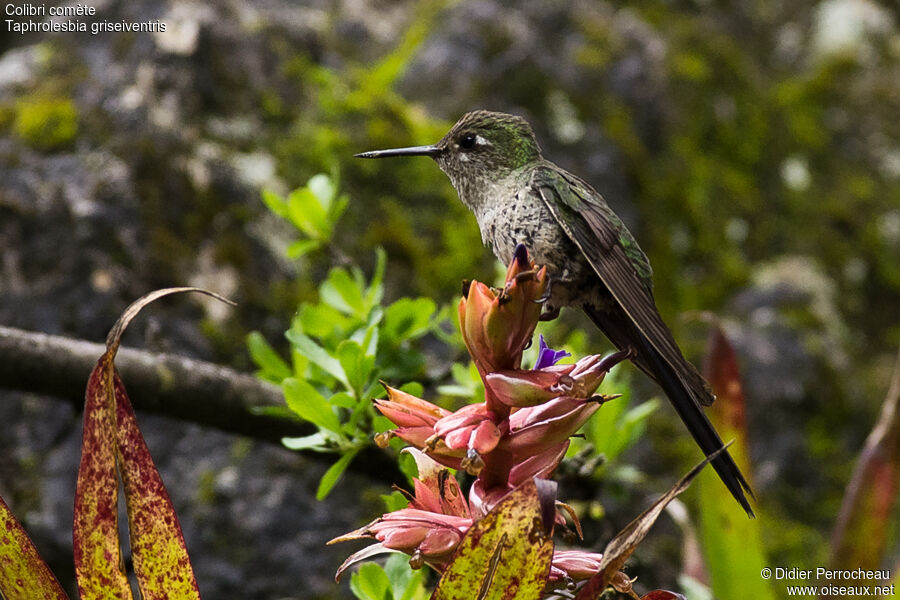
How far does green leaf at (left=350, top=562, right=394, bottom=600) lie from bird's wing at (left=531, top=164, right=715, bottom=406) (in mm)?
605

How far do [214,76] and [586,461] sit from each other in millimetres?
2030

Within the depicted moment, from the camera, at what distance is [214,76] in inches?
121

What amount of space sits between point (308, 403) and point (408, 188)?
1.77 metres

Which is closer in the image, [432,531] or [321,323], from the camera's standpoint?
[432,531]

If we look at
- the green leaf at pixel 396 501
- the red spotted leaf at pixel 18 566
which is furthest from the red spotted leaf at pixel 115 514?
the green leaf at pixel 396 501

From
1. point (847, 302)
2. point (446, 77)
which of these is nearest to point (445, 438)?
point (446, 77)

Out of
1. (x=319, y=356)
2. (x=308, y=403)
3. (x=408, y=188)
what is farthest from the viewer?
(x=408, y=188)

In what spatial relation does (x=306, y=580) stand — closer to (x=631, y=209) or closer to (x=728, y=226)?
(x=631, y=209)

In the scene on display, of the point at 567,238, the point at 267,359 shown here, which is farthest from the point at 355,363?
the point at 567,238

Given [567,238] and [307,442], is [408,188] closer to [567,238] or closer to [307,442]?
[567,238]

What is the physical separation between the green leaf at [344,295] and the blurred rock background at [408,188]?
15.8 inches

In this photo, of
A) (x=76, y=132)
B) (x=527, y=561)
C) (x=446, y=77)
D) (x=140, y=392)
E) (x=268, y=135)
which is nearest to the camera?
(x=527, y=561)

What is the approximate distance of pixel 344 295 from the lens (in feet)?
5.91

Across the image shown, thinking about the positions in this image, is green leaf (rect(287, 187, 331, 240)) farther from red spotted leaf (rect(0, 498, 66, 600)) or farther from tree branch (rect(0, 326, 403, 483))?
red spotted leaf (rect(0, 498, 66, 600))
